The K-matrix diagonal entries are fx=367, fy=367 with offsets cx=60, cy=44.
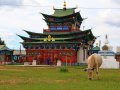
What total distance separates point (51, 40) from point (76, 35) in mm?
7307

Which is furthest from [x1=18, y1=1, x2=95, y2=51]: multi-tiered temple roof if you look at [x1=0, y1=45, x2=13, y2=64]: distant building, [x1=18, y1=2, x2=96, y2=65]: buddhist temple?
[x1=0, y1=45, x2=13, y2=64]: distant building

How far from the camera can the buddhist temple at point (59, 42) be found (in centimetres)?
10038

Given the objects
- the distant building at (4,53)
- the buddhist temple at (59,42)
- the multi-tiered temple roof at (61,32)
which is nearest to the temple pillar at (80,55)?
the buddhist temple at (59,42)

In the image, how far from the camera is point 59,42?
331 ft

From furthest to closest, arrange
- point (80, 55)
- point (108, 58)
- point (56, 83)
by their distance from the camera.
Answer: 1. point (80, 55)
2. point (108, 58)
3. point (56, 83)

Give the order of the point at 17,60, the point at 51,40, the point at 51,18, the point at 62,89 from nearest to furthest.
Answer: the point at 62,89, the point at 51,40, the point at 51,18, the point at 17,60

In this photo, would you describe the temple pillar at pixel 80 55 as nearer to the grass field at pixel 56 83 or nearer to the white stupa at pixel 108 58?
the white stupa at pixel 108 58

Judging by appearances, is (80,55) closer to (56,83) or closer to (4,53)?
(4,53)

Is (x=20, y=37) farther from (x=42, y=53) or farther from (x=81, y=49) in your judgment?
(x=81, y=49)

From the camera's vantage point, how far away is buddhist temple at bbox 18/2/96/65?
100 meters

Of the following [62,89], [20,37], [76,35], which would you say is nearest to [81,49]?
[76,35]

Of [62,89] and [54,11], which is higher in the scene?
[54,11]

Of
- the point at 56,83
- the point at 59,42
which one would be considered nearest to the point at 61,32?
the point at 59,42

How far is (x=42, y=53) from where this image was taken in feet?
338
